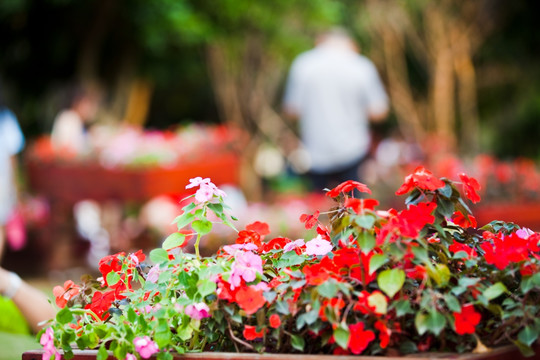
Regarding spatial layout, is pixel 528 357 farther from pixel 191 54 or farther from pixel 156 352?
pixel 191 54

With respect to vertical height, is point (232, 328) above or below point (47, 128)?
below

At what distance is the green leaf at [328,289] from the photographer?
1.55 meters

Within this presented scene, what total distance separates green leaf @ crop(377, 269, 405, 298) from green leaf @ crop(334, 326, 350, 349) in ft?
0.34

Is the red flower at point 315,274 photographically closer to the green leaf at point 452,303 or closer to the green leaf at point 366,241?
the green leaf at point 366,241

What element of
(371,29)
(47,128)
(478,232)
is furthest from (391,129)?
(478,232)

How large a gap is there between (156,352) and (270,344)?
229 mm

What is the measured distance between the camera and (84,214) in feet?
35.7

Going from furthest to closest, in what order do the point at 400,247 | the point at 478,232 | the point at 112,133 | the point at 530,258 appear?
the point at 112,133 < the point at 478,232 < the point at 530,258 < the point at 400,247

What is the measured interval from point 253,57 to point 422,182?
13.4 metres

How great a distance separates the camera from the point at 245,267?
5.53 feet

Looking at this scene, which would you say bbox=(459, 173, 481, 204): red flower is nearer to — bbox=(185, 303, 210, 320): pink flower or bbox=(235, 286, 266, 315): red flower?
bbox=(235, 286, 266, 315): red flower

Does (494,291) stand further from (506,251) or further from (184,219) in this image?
(184,219)

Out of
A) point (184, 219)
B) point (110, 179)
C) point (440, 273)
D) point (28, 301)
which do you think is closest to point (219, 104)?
point (110, 179)

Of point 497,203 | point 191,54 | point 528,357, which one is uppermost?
point 191,54
